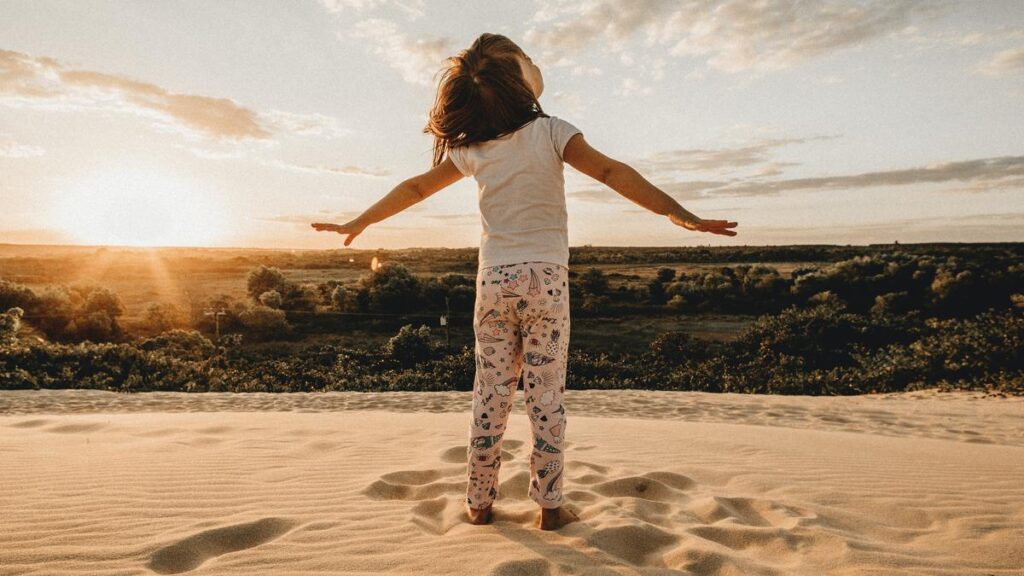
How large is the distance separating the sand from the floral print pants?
31 centimetres

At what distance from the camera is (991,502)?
3.61 m

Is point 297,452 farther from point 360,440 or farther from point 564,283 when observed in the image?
point 564,283

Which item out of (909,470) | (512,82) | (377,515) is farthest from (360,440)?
(909,470)

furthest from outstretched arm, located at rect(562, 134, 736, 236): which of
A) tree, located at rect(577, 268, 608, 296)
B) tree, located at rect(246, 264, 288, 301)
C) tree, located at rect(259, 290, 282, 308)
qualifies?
tree, located at rect(246, 264, 288, 301)

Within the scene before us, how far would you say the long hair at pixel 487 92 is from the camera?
109 inches

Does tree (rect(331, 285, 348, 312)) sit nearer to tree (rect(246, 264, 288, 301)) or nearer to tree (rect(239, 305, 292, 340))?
tree (rect(239, 305, 292, 340))

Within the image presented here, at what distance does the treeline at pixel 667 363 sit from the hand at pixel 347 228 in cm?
997

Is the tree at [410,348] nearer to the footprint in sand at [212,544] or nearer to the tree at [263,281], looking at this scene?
the tree at [263,281]

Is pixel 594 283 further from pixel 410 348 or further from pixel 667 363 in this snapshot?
pixel 410 348

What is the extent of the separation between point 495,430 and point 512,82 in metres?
1.50

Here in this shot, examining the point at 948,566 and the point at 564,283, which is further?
the point at 564,283

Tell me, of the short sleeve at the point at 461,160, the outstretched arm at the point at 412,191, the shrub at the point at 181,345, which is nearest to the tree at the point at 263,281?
the shrub at the point at 181,345

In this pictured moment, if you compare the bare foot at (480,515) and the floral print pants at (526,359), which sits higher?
the floral print pants at (526,359)

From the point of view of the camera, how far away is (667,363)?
15328 mm
